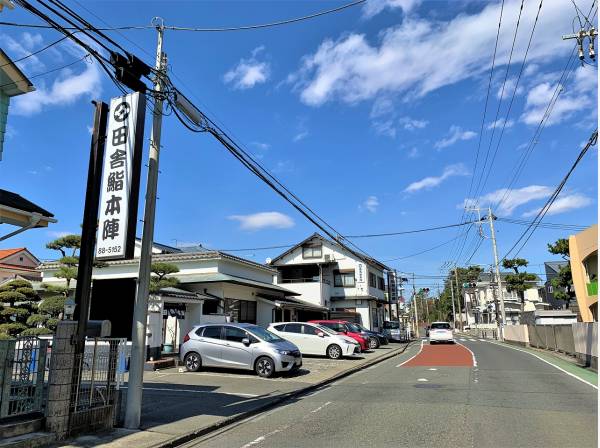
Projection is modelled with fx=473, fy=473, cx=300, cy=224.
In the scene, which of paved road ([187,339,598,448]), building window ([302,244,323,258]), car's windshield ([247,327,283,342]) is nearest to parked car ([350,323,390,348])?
building window ([302,244,323,258])

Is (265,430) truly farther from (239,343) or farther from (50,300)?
(50,300)

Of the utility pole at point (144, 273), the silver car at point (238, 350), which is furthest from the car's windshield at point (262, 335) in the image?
the utility pole at point (144, 273)

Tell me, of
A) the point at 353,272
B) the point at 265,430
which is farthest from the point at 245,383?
the point at 353,272

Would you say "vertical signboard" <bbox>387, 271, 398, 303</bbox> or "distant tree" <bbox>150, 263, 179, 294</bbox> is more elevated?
"vertical signboard" <bbox>387, 271, 398, 303</bbox>

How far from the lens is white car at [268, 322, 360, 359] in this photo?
21.5m

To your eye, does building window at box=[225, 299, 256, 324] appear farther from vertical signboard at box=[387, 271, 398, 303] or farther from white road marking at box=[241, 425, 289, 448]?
vertical signboard at box=[387, 271, 398, 303]

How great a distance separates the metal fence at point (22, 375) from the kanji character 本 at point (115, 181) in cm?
272

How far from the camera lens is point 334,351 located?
21.6 meters

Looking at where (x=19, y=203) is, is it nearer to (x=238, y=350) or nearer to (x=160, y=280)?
(x=238, y=350)

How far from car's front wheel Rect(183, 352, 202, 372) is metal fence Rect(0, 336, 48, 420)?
8727 millimetres

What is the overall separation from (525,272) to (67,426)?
149 ft

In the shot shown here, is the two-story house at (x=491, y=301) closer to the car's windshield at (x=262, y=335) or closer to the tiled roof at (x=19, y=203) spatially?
the car's windshield at (x=262, y=335)

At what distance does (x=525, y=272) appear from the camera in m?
44.8

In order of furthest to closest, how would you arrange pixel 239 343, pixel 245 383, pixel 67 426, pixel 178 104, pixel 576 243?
1. pixel 576 243
2. pixel 239 343
3. pixel 245 383
4. pixel 178 104
5. pixel 67 426
